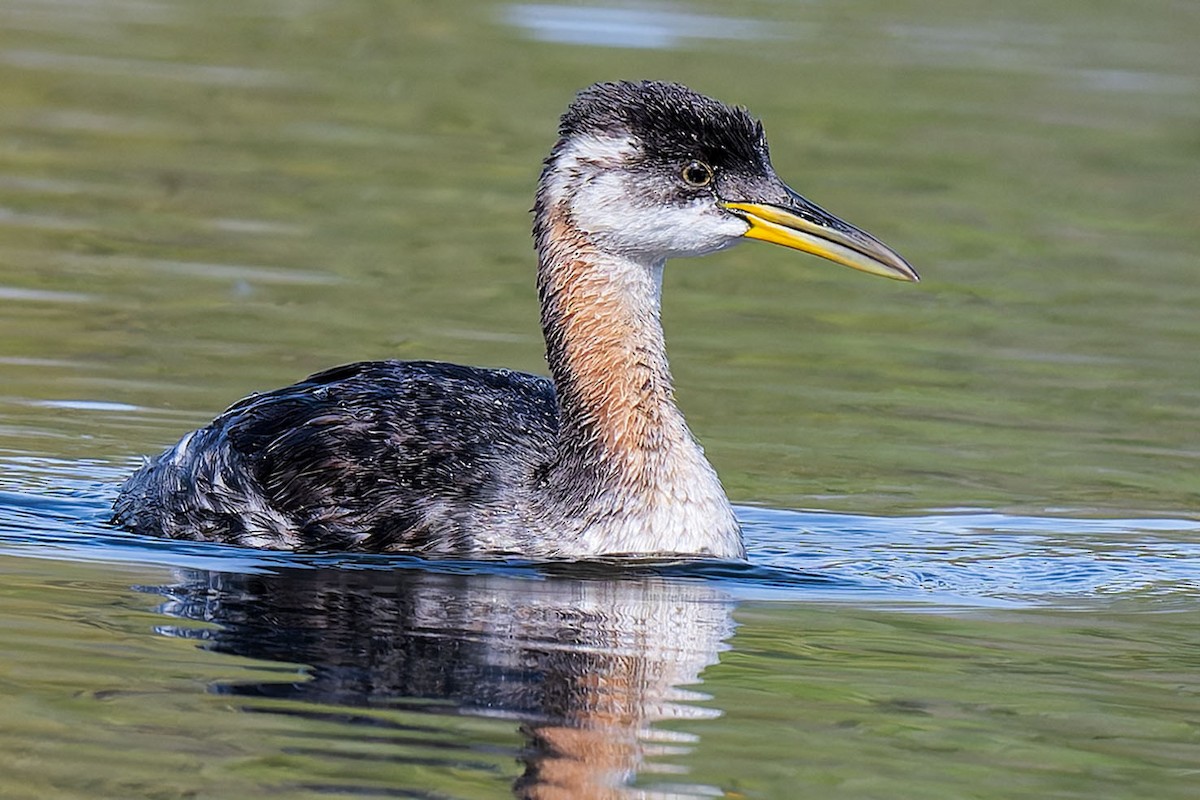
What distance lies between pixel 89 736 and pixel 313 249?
9.22 meters

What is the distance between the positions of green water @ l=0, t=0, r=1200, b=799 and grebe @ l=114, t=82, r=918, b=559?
1.44ft

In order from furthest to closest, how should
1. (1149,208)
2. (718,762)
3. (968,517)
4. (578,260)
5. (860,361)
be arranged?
(1149,208) → (860,361) → (968,517) → (578,260) → (718,762)

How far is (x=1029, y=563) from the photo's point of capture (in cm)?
1098

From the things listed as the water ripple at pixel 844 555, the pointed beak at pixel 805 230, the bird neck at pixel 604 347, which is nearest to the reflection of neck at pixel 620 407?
the bird neck at pixel 604 347

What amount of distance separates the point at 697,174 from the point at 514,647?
2552 millimetres

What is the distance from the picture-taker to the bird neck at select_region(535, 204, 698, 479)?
10.8 meters

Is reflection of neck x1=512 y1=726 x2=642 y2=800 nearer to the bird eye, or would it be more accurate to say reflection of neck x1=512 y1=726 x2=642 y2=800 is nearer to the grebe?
the grebe

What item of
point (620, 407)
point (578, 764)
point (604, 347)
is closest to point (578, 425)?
point (620, 407)

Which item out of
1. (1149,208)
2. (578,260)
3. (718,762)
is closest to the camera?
(718,762)

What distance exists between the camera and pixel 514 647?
902 centimetres

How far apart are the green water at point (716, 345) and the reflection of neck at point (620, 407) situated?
1.29 ft

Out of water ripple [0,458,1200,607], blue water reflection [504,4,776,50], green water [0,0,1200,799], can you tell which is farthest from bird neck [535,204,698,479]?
blue water reflection [504,4,776,50]

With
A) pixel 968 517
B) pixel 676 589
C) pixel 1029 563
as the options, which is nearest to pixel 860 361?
pixel 968 517

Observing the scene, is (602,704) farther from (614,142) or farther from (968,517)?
(968,517)
